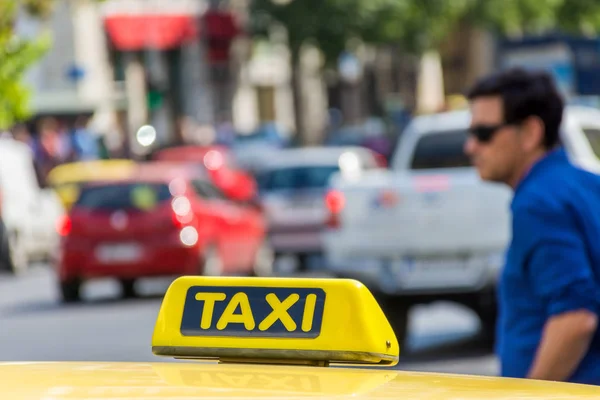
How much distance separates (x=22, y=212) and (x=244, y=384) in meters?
24.0

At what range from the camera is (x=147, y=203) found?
2048 centimetres

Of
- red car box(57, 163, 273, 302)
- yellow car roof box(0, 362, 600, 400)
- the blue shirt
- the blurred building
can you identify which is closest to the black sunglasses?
the blue shirt

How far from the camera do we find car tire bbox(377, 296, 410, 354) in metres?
13.4

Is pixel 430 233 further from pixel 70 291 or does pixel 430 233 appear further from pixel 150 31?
pixel 150 31

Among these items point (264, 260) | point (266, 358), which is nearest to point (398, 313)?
point (264, 260)

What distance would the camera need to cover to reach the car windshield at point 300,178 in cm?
2408

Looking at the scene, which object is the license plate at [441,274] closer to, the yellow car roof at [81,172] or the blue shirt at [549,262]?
the blue shirt at [549,262]

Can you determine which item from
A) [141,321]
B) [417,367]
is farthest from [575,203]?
[141,321]

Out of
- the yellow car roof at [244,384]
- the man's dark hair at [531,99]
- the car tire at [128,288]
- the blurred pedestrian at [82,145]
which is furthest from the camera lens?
the blurred pedestrian at [82,145]

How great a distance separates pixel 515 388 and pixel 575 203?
5.62 feet

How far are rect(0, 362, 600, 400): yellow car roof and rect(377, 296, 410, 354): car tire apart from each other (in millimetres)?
10278

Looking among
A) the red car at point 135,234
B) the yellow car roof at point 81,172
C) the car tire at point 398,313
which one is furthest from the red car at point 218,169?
the car tire at point 398,313

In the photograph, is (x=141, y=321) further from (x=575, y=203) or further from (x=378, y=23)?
(x=378, y=23)

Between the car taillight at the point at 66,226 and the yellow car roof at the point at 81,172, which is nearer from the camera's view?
the car taillight at the point at 66,226
